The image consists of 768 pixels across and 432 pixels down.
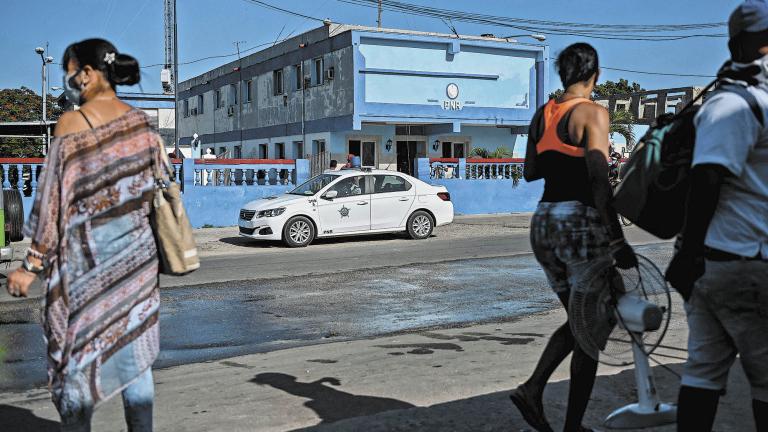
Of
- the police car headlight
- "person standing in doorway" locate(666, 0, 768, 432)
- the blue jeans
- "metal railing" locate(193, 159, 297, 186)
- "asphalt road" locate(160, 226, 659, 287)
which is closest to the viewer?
"person standing in doorway" locate(666, 0, 768, 432)

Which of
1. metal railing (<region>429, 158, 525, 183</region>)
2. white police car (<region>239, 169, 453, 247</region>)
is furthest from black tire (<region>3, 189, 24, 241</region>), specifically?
metal railing (<region>429, 158, 525, 183</region>)

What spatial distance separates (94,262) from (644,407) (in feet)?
7.97

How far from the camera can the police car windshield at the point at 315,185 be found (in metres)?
16.6

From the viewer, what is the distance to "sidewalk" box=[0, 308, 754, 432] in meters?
4.45

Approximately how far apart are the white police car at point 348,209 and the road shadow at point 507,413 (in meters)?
11.3

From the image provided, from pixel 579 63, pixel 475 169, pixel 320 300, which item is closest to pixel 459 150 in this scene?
pixel 475 169

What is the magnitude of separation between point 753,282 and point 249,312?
21.5 feet

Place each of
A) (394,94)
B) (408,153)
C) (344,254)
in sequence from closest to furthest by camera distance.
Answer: (344,254), (394,94), (408,153)

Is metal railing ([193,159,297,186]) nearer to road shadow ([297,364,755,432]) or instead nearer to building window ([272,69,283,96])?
building window ([272,69,283,96])

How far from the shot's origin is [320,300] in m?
9.51

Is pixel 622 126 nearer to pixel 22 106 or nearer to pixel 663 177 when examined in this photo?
pixel 663 177

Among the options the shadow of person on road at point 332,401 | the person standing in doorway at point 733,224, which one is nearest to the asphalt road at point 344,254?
the shadow of person on road at point 332,401

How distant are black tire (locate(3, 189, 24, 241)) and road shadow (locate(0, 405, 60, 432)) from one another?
20.6ft

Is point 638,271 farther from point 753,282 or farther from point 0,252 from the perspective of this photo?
point 0,252
